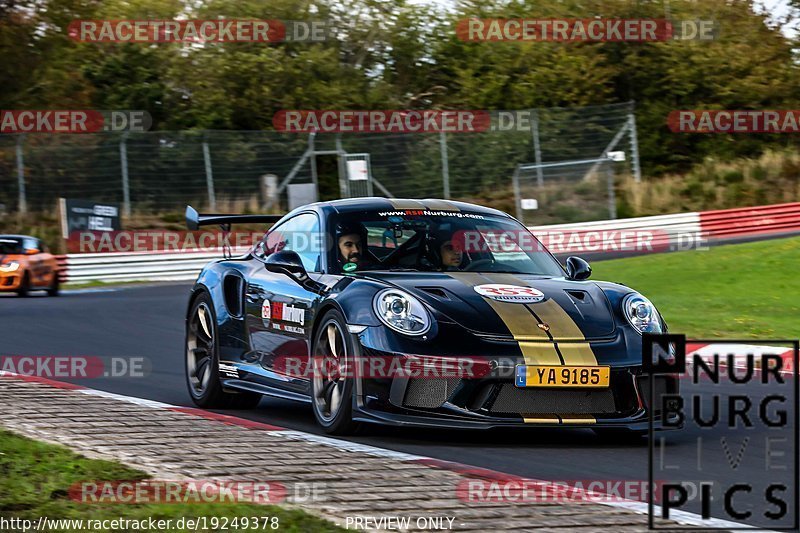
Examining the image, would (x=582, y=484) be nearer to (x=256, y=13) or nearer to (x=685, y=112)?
(x=685, y=112)

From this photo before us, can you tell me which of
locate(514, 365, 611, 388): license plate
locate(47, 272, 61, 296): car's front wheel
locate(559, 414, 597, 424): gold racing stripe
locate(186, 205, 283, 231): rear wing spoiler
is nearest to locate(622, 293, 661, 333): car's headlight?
locate(514, 365, 611, 388): license plate

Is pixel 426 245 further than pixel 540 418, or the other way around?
pixel 426 245

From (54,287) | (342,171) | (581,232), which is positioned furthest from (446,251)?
(342,171)

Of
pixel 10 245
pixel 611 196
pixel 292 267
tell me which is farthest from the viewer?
pixel 611 196

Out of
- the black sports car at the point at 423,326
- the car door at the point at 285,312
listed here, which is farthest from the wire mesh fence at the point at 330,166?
the car door at the point at 285,312

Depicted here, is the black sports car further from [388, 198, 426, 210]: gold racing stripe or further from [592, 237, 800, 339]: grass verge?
[592, 237, 800, 339]: grass verge

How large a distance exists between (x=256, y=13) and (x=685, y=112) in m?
13.4

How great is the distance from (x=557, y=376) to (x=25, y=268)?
1550 centimetres

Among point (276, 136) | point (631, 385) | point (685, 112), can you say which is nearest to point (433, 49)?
point (685, 112)

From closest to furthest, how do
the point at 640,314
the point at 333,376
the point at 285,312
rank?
1. the point at 333,376
2. the point at 640,314
3. the point at 285,312

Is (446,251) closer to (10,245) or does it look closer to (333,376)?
(333,376)

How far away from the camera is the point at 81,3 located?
35812 millimetres

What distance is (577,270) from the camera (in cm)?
820

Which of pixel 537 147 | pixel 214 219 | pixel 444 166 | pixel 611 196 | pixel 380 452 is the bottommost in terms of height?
pixel 380 452
